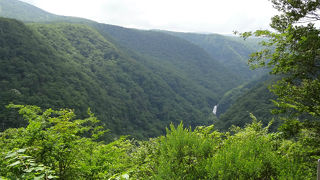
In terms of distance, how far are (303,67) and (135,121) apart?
10726 cm

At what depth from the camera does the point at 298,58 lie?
568cm

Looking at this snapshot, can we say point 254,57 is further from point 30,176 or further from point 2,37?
point 2,37

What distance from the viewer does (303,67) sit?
5.97 metres

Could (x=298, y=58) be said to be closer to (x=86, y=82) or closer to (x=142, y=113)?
(x=86, y=82)

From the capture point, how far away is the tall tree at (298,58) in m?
5.48

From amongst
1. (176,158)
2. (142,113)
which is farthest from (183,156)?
(142,113)

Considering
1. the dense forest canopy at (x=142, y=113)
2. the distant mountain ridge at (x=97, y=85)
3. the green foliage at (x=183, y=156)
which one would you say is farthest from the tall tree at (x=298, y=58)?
the distant mountain ridge at (x=97, y=85)

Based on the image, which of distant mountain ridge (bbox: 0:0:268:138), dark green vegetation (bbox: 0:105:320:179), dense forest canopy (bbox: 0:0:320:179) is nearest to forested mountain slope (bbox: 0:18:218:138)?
distant mountain ridge (bbox: 0:0:268:138)

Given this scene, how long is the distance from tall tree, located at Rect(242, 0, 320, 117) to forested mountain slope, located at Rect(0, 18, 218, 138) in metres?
66.5

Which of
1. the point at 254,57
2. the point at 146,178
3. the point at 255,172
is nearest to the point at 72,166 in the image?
the point at 146,178

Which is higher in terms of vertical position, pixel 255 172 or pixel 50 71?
pixel 255 172

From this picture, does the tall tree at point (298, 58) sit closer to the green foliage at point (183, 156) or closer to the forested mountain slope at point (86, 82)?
the green foliage at point (183, 156)

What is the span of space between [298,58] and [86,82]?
106 meters

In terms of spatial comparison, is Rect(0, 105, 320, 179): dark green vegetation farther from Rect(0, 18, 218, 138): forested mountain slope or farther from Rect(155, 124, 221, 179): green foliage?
Rect(0, 18, 218, 138): forested mountain slope
